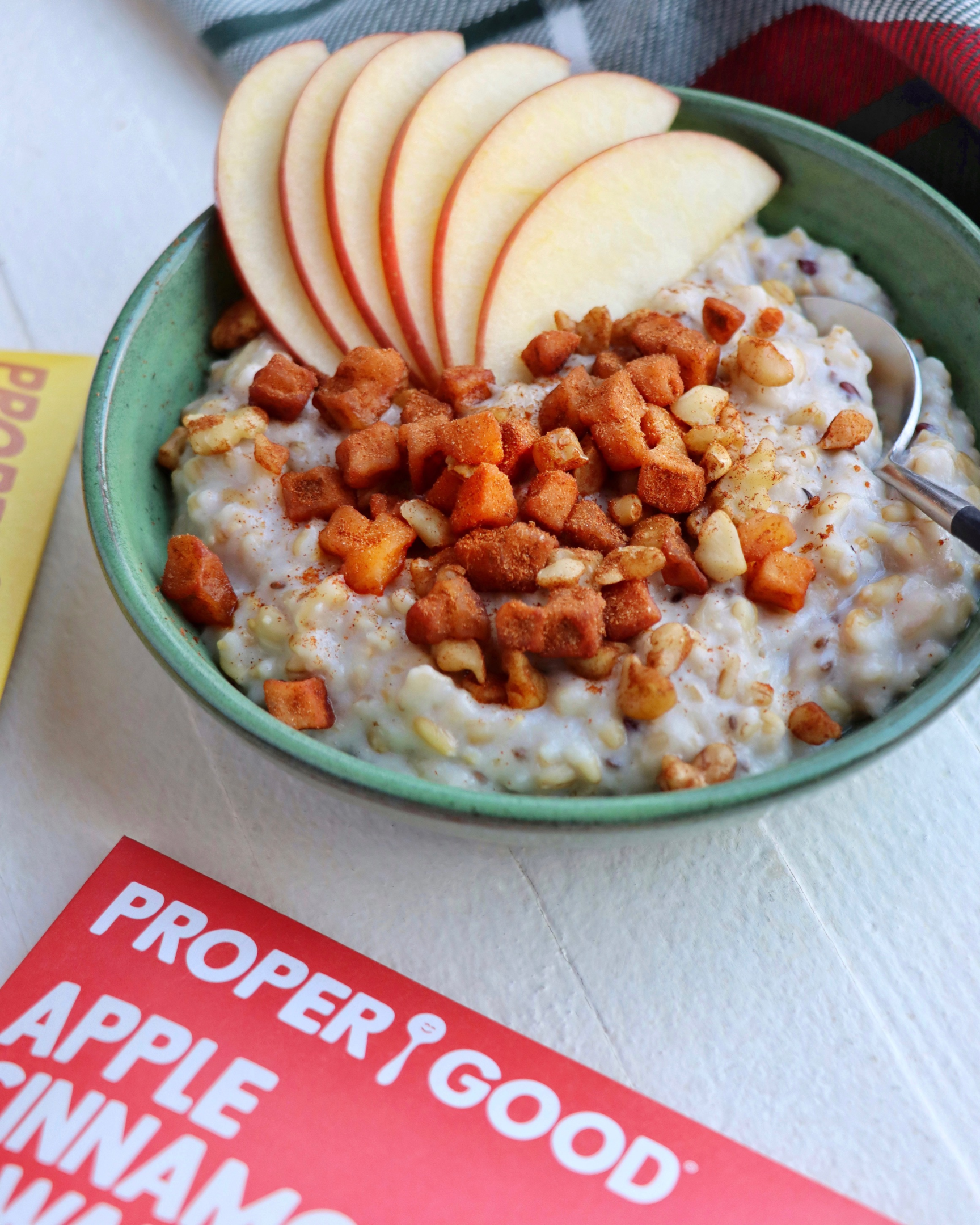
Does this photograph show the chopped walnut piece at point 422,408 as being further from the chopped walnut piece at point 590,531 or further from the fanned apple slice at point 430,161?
the chopped walnut piece at point 590,531

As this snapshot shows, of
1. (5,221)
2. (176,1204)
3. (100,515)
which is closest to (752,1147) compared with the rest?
(176,1204)

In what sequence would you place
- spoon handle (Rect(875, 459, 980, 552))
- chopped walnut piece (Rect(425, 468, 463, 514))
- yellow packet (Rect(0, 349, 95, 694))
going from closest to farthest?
spoon handle (Rect(875, 459, 980, 552))
chopped walnut piece (Rect(425, 468, 463, 514))
yellow packet (Rect(0, 349, 95, 694))

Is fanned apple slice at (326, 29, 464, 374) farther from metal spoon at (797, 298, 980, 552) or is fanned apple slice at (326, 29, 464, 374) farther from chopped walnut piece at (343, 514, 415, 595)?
metal spoon at (797, 298, 980, 552)

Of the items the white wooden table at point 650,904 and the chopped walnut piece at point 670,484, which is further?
the chopped walnut piece at point 670,484

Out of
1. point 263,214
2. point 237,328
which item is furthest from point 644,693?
point 263,214

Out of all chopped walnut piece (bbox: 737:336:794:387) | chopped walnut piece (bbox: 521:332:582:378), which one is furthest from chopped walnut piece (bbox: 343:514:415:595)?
chopped walnut piece (bbox: 737:336:794:387)

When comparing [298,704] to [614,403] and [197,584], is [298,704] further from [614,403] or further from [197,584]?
[614,403]

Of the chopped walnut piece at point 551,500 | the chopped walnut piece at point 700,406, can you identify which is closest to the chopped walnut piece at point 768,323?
the chopped walnut piece at point 700,406
